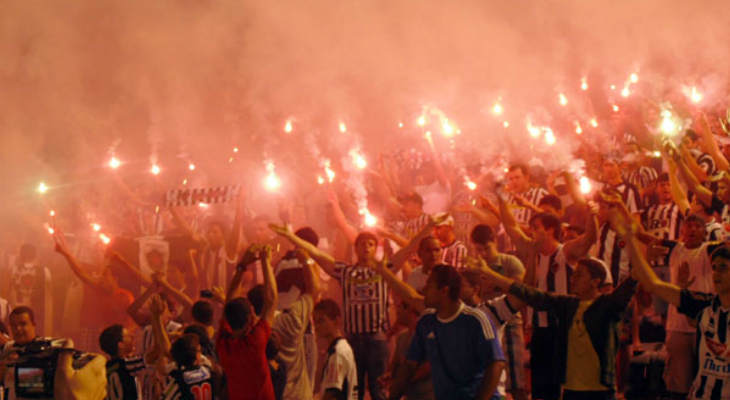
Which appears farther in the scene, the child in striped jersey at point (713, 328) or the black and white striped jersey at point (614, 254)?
the black and white striped jersey at point (614, 254)

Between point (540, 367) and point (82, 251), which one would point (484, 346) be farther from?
point (82, 251)

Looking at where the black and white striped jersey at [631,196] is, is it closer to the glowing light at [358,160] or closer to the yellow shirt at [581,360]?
the yellow shirt at [581,360]

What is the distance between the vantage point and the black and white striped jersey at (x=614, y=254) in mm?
7555

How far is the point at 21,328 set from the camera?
6.47m

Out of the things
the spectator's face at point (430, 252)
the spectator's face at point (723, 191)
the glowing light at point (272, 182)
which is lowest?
the spectator's face at point (430, 252)

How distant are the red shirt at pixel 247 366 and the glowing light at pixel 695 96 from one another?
30.6 ft

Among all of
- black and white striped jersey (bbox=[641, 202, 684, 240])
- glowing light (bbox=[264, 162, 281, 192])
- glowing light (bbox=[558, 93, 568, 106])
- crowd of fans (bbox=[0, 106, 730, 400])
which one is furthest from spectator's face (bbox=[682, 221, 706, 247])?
glowing light (bbox=[558, 93, 568, 106])

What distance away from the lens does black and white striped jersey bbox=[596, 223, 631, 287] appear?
755 centimetres

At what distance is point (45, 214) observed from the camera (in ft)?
44.6

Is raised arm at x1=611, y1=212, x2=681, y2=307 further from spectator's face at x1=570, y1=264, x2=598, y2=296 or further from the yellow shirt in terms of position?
the yellow shirt

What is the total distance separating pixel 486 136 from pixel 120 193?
6003 millimetres

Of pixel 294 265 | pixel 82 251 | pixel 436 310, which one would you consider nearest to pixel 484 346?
pixel 436 310

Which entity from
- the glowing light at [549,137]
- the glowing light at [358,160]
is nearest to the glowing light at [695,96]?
the glowing light at [549,137]

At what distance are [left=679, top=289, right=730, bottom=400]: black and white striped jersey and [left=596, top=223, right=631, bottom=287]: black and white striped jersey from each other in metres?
2.53
